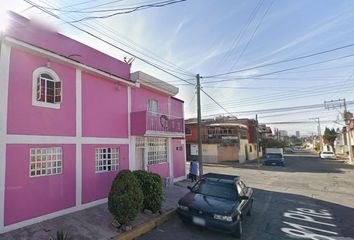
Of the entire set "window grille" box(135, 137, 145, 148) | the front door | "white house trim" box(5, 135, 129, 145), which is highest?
"white house trim" box(5, 135, 129, 145)

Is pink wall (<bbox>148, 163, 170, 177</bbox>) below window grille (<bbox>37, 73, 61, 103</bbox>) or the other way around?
below

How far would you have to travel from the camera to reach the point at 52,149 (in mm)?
7855

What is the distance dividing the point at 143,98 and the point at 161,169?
13.6 ft

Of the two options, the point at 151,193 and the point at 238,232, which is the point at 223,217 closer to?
the point at 238,232

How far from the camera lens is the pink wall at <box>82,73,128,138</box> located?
9.12 meters

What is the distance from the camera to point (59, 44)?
8719mm

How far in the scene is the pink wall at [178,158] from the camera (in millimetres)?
15008

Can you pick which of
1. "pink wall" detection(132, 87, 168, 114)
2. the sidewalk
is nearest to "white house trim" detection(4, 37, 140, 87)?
"pink wall" detection(132, 87, 168, 114)

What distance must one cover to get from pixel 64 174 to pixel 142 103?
5.48m

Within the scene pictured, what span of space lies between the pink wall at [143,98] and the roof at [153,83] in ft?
1.10


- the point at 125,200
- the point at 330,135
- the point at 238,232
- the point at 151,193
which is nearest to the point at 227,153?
the point at 151,193

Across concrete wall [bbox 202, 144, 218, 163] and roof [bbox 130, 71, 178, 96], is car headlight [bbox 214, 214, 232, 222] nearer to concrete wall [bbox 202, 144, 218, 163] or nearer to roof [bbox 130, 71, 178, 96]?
roof [bbox 130, 71, 178, 96]

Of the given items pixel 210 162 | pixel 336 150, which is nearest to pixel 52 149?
pixel 210 162

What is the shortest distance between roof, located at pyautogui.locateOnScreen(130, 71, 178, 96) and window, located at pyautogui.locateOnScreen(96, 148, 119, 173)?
12.2ft
